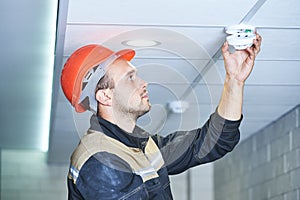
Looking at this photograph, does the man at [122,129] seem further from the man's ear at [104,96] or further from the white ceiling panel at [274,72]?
the white ceiling panel at [274,72]

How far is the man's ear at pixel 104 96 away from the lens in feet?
8.80

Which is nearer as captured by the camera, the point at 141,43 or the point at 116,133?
the point at 116,133

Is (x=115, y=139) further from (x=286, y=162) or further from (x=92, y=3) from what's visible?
Answer: (x=286, y=162)

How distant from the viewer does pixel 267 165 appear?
476cm

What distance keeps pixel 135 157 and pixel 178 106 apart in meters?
1.61

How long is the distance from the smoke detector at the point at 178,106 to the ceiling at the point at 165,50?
0.11 feet

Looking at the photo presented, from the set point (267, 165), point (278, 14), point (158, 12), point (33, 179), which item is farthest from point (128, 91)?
point (33, 179)

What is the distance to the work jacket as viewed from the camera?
243 cm

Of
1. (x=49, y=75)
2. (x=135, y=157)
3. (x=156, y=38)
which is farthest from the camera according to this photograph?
(x=49, y=75)

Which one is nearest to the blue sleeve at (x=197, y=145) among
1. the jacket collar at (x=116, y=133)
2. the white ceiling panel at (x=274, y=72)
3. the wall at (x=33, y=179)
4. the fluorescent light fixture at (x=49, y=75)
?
the jacket collar at (x=116, y=133)

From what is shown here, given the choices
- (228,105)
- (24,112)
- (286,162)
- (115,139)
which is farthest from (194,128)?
(24,112)

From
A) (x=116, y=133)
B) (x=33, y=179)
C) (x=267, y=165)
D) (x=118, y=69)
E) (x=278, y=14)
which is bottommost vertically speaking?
(x=33, y=179)

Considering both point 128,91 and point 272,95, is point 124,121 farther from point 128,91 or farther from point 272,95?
point 272,95

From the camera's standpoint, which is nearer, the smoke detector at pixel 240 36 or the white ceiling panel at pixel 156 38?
the smoke detector at pixel 240 36
